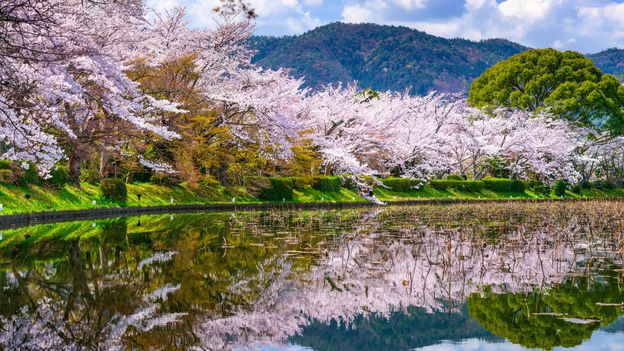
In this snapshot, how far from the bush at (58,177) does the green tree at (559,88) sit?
1500 inches

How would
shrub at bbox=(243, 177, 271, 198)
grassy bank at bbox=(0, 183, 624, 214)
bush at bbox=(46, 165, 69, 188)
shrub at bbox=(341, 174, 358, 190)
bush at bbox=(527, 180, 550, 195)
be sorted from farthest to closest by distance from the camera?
bush at bbox=(527, 180, 550, 195) → shrub at bbox=(341, 174, 358, 190) → shrub at bbox=(243, 177, 271, 198) → bush at bbox=(46, 165, 69, 188) → grassy bank at bbox=(0, 183, 624, 214)

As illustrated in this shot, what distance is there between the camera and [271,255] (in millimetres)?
13383

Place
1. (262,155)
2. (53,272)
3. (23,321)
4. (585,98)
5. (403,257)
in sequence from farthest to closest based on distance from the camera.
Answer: (585,98) < (262,155) < (403,257) < (53,272) < (23,321)

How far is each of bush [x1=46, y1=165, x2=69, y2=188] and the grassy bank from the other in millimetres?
246

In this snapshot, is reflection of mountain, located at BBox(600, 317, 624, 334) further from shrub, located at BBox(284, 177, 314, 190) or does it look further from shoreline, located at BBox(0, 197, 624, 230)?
shrub, located at BBox(284, 177, 314, 190)

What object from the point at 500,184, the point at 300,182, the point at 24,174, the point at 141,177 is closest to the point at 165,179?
the point at 141,177

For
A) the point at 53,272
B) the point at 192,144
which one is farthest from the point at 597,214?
the point at 53,272

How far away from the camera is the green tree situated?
56.2 m

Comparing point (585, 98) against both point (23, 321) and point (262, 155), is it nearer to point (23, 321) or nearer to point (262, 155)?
point (262, 155)

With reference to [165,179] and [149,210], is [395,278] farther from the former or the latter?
[165,179]

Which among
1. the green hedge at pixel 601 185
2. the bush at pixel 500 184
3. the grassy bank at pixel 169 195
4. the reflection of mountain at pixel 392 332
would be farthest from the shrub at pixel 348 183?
the reflection of mountain at pixel 392 332

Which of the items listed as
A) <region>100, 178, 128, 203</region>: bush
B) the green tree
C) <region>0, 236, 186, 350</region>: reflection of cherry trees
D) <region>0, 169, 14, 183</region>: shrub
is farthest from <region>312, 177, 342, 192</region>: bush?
<region>0, 236, 186, 350</region>: reflection of cherry trees

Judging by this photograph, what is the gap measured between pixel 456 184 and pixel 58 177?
27144 millimetres

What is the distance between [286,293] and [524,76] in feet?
Result: 178
